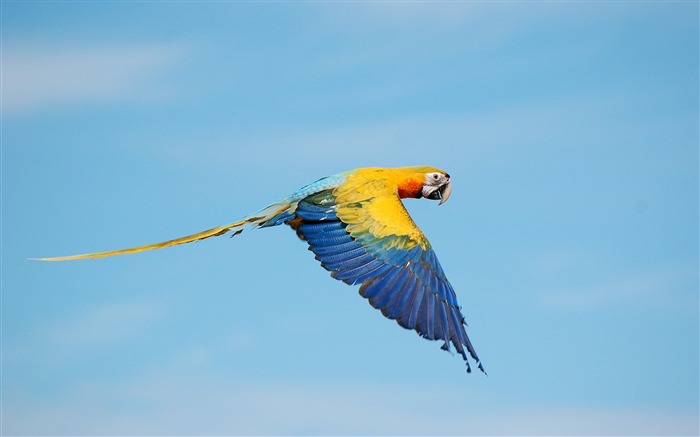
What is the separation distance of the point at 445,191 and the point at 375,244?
8.93ft

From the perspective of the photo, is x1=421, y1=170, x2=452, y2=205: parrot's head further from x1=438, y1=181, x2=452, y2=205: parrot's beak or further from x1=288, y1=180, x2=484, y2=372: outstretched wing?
x1=288, y1=180, x2=484, y2=372: outstretched wing

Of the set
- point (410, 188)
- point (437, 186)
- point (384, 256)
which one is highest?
point (437, 186)

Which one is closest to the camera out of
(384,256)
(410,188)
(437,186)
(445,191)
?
(384,256)

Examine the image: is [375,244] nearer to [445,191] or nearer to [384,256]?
[384,256]

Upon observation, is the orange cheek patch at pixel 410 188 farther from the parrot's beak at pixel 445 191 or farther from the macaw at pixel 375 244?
the parrot's beak at pixel 445 191

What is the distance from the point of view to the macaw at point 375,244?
1181cm

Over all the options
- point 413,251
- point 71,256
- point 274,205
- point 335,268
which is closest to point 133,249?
point 71,256

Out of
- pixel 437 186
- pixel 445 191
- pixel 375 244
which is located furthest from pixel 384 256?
pixel 445 191

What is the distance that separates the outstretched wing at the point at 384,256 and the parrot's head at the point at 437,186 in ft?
3.46

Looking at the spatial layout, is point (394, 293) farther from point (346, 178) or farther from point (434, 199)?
point (434, 199)

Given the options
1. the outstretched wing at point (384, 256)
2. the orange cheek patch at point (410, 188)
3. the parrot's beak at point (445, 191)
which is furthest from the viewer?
the parrot's beak at point (445, 191)

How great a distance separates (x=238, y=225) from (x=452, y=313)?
3091 millimetres

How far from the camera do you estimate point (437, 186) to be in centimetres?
1464

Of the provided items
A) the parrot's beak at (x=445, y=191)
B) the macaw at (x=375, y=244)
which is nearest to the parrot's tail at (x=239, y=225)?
the macaw at (x=375, y=244)
